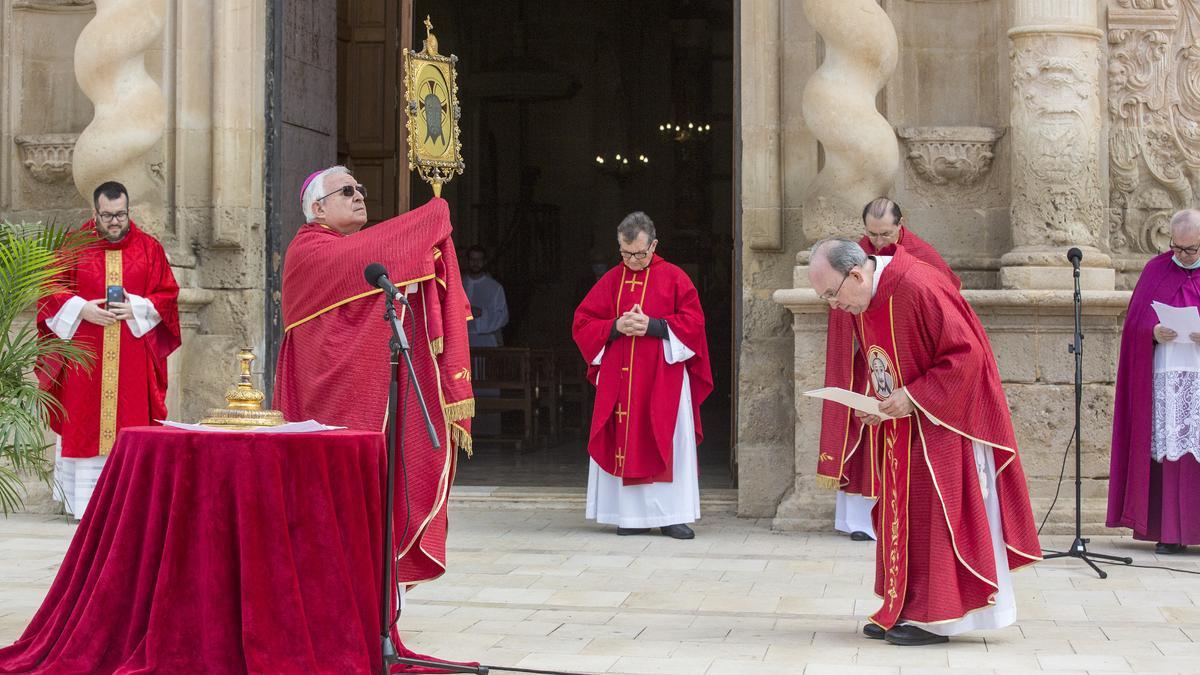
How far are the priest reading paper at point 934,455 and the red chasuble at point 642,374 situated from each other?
11.4ft

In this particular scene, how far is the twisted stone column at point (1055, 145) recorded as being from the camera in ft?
31.2

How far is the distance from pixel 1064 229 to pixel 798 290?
1628mm

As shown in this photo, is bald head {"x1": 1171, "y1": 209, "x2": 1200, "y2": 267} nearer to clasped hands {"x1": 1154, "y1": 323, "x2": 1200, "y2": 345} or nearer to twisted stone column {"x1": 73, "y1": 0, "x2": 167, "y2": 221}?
clasped hands {"x1": 1154, "y1": 323, "x2": 1200, "y2": 345}

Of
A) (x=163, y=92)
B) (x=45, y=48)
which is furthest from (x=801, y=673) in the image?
(x=45, y=48)

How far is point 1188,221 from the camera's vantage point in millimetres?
8734

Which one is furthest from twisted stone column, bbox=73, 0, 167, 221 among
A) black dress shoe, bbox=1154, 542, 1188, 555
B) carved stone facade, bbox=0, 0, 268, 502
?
black dress shoe, bbox=1154, 542, 1188, 555

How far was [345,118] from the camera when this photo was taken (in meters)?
12.9

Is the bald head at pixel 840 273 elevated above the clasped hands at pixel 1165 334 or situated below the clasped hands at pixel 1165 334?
above

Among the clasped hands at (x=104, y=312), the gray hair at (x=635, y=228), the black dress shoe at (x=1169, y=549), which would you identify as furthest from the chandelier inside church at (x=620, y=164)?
the black dress shoe at (x=1169, y=549)

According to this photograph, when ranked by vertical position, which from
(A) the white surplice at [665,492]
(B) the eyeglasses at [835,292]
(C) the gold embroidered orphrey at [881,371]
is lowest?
(A) the white surplice at [665,492]

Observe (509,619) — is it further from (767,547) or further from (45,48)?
(45,48)

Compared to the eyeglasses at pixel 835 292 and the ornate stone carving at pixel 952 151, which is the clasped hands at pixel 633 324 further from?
the eyeglasses at pixel 835 292

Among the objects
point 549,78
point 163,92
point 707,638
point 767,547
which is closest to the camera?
point 707,638

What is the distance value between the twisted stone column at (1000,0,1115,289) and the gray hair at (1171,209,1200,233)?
757 millimetres
